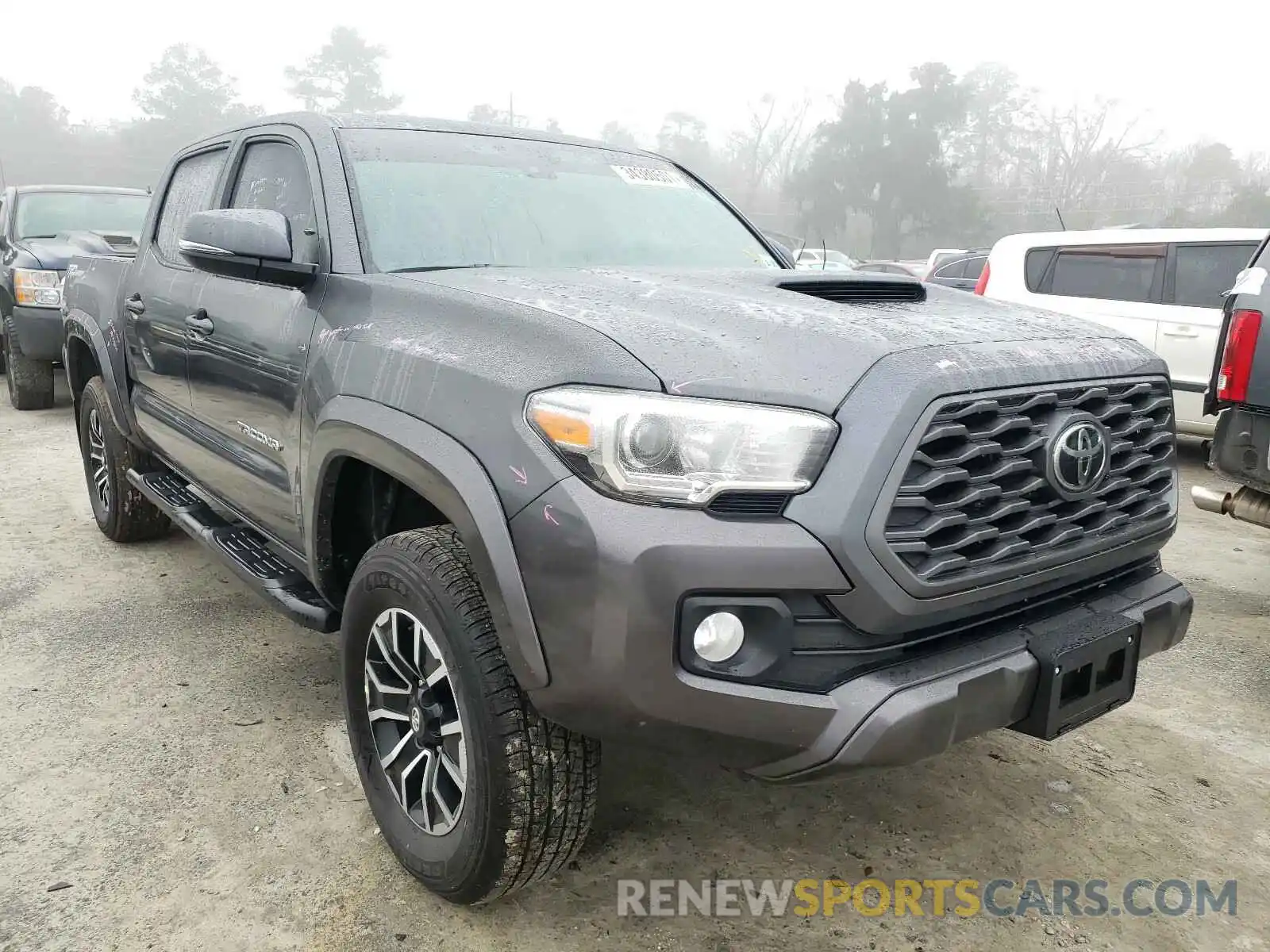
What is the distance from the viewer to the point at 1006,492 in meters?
1.89

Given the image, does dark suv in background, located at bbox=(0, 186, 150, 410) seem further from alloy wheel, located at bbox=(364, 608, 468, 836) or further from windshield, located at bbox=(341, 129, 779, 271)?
alloy wheel, located at bbox=(364, 608, 468, 836)

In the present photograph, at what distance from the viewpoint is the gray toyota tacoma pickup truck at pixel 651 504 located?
174 cm

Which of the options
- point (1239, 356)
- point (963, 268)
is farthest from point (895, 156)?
point (1239, 356)

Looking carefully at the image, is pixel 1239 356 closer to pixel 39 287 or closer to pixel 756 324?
pixel 756 324

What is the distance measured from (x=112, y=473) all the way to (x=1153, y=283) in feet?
22.4

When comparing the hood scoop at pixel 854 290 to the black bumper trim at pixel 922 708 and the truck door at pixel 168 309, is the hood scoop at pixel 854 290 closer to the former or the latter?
the black bumper trim at pixel 922 708

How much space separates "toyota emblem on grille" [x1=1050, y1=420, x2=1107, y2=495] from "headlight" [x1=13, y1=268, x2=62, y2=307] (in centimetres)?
816

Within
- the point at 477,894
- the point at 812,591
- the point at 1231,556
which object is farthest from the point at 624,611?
the point at 1231,556

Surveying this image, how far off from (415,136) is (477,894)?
85.2 inches

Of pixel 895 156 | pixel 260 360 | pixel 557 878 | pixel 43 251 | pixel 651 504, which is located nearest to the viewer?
pixel 651 504

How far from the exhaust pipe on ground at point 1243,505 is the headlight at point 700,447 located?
2571 millimetres

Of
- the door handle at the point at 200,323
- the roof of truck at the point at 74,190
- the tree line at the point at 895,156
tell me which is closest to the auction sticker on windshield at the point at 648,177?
the door handle at the point at 200,323

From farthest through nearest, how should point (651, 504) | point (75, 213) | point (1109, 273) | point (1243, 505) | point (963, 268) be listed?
1. point (963, 268)
2. point (75, 213)
3. point (1109, 273)
4. point (1243, 505)
5. point (651, 504)

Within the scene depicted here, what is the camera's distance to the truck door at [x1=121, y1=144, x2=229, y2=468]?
3.53 metres
